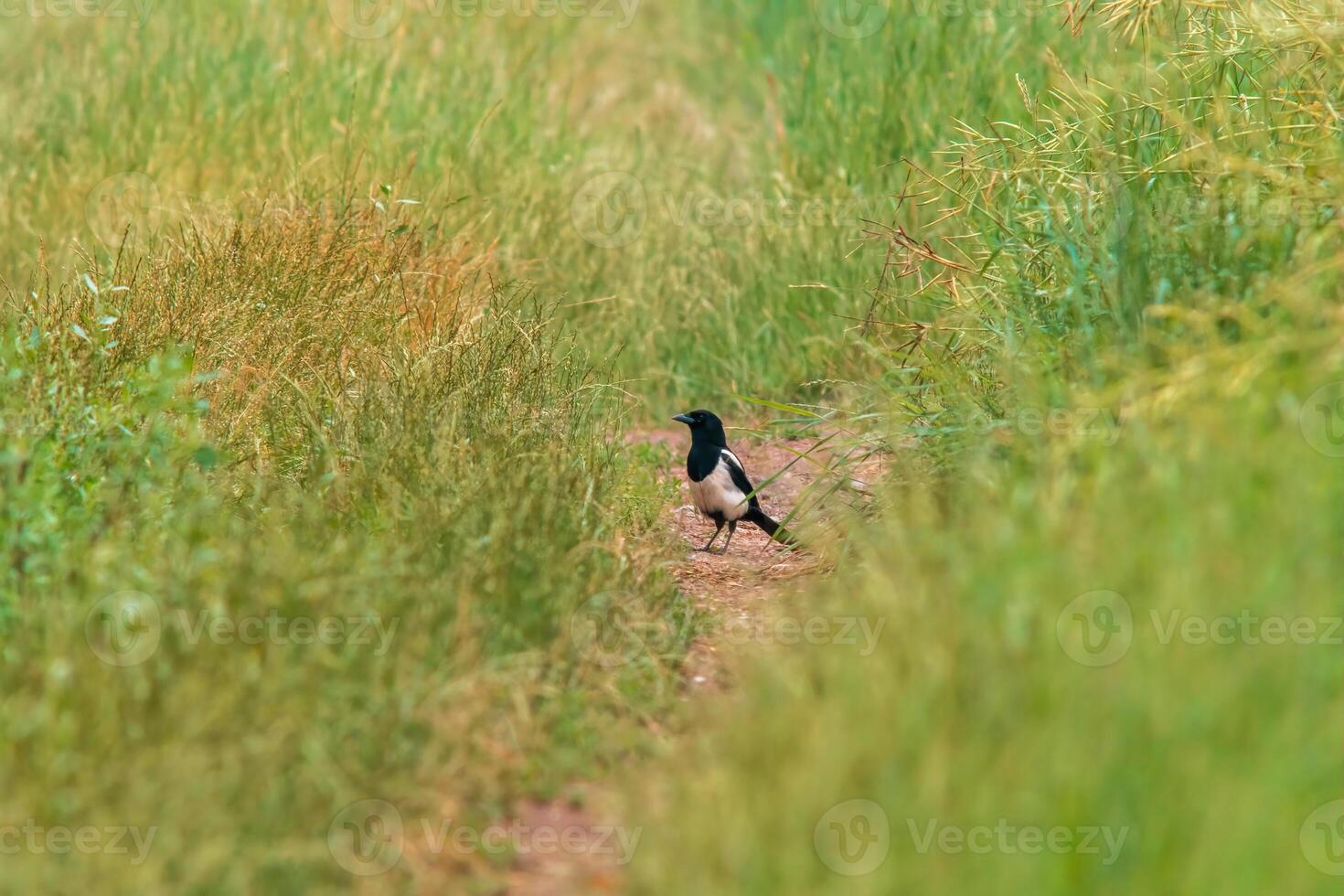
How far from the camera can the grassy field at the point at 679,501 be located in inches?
123

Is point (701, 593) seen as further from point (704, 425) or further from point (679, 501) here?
point (679, 501)

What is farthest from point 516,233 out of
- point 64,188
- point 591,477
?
point 591,477

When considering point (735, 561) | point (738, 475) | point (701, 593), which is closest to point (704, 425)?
point (738, 475)

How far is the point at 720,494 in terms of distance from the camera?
6.41m

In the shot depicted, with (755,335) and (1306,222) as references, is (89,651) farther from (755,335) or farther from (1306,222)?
(755,335)

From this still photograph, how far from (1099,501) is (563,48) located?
890cm

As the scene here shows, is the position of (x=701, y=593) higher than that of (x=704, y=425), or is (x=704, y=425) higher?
(x=704, y=425)

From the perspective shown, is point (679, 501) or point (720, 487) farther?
point (679, 501)

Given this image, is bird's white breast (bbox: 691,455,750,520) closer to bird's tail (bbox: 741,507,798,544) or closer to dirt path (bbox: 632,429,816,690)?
bird's tail (bbox: 741,507,798,544)

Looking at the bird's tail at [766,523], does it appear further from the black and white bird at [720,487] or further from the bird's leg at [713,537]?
the bird's leg at [713,537]

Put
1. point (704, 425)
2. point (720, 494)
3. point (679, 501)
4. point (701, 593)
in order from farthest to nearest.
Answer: point (679, 501) → point (704, 425) → point (720, 494) → point (701, 593)

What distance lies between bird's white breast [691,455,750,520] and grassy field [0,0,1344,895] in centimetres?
25

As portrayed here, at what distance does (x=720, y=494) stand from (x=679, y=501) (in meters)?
0.68

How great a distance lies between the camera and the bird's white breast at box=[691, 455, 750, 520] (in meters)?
6.38
